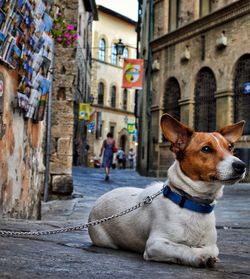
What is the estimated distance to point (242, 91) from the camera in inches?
817

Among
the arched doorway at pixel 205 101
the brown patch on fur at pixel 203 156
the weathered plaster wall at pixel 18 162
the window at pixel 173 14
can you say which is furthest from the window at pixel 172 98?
the brown patch on fur at pixel 203 156

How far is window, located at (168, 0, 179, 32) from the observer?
2614cm

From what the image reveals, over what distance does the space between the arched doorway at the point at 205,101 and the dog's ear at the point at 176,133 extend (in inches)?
732

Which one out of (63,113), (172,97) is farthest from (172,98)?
(63,113)

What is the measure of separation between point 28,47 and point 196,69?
53.8ft

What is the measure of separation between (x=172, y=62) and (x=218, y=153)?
22378 millimetres

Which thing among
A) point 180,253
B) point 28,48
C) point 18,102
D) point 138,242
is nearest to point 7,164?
point 18,102

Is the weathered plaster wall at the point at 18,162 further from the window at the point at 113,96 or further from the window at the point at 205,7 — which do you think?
the window at the point at 113,96

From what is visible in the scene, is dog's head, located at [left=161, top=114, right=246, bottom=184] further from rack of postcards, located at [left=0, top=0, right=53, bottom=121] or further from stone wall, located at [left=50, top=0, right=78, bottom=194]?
stone wall, located at [left=50, top=0, right=78, bottom=194]

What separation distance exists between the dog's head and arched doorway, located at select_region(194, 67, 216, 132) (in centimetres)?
1862

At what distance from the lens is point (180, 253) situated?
3838 mm

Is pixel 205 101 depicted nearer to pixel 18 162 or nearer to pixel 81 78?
pixel 18 162

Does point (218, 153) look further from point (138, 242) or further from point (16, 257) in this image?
point (16, 257)

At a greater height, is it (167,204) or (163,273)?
(167,204)
